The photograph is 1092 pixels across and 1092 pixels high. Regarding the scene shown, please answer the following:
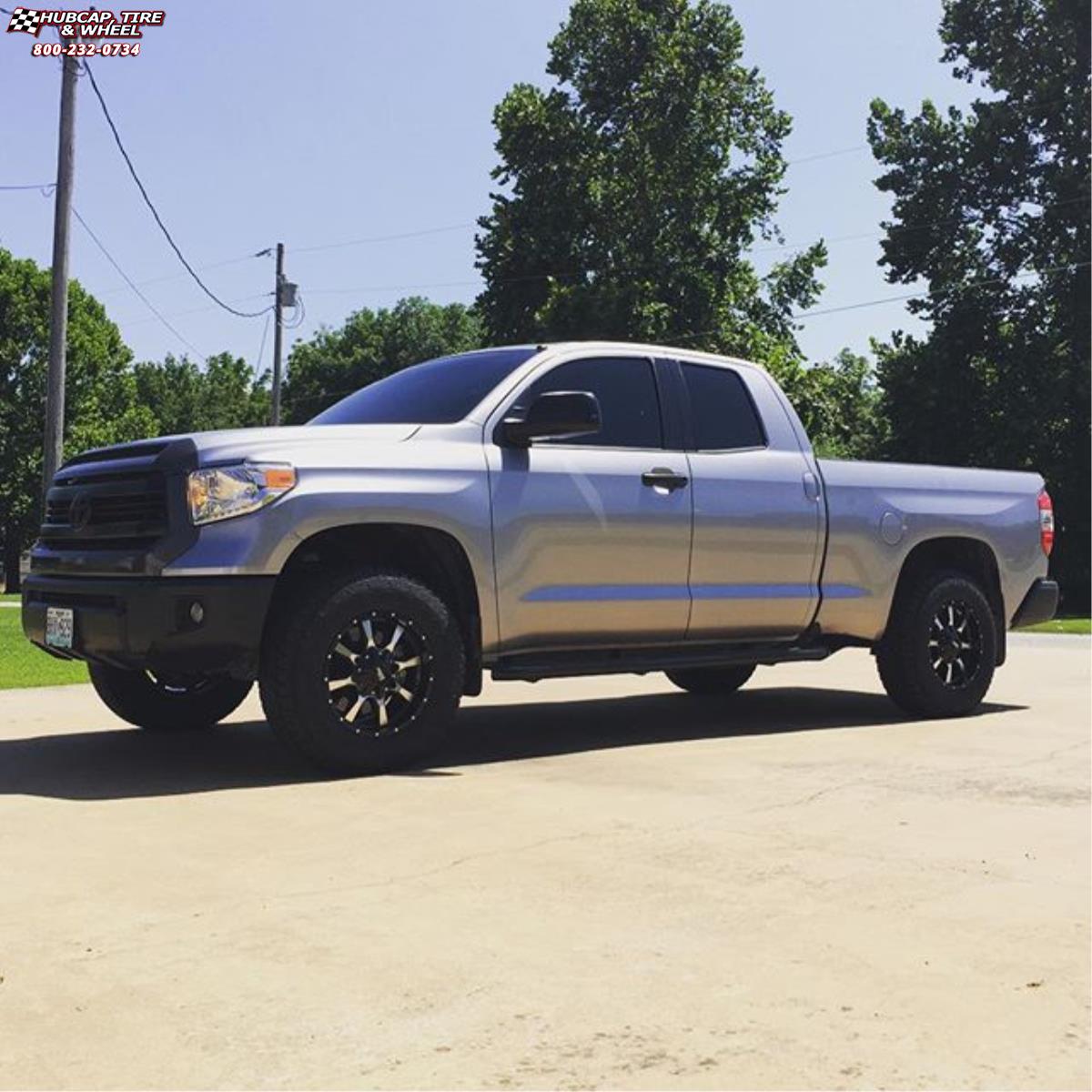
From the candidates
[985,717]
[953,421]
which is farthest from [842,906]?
[953,421]

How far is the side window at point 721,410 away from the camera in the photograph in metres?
7.55

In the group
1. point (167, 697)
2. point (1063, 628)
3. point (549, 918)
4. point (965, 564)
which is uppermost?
point (965, 564)

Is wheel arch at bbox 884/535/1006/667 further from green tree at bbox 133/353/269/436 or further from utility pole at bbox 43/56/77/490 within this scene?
green tree at bbox 133/353/269/436

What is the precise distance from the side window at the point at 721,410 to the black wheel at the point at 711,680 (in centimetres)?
231

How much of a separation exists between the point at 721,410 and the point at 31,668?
21.2ft

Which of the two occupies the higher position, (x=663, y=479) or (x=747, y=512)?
(x=663, y=479)

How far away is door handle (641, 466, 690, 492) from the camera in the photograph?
23.2ft

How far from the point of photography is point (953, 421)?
120 ft

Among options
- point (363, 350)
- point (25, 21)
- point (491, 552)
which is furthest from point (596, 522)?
point (363, 350)

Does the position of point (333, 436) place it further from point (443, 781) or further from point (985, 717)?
point (985, 717)

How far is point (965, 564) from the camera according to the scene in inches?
346

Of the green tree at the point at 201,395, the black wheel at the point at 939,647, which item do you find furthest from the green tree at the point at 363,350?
the black wheel at the point at 939,647

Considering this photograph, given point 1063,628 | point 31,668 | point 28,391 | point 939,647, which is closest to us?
point 939,647

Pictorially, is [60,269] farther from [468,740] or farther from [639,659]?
[639,659]
